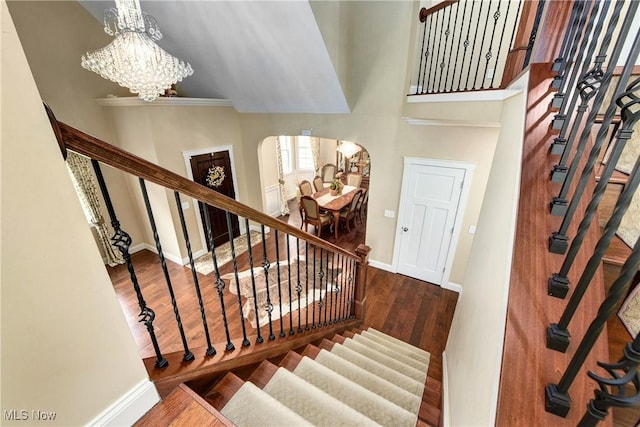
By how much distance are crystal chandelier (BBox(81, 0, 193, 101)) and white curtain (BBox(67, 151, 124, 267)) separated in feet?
7.54

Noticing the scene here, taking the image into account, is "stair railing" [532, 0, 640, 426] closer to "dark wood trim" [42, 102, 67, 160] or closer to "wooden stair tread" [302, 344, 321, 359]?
"dark wood trim" [42, 102, 67, 160]

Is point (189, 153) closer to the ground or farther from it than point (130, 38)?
closer to the ground

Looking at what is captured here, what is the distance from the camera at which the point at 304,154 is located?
825 centimetres

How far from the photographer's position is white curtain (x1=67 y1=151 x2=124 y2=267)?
3947 millimetres

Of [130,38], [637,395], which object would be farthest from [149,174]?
[130,38]

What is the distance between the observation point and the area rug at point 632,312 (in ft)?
2.39

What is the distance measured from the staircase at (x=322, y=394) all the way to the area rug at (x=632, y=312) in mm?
1056

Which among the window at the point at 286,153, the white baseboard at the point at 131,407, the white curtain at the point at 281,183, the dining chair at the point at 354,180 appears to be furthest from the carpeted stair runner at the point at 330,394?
the window at the point at 286,153

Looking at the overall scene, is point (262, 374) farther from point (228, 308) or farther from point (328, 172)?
point (328, 172)

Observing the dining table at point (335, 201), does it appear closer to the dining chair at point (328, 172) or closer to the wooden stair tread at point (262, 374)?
the dining chair at point (328, 172)

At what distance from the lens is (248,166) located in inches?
217

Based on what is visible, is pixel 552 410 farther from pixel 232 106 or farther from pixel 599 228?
pixel 232 106

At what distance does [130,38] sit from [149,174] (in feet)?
7.47

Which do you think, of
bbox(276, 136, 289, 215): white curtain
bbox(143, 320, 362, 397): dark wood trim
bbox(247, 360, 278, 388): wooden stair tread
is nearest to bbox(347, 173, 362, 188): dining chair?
bbox(276, 136, 289, 215): white curtain
